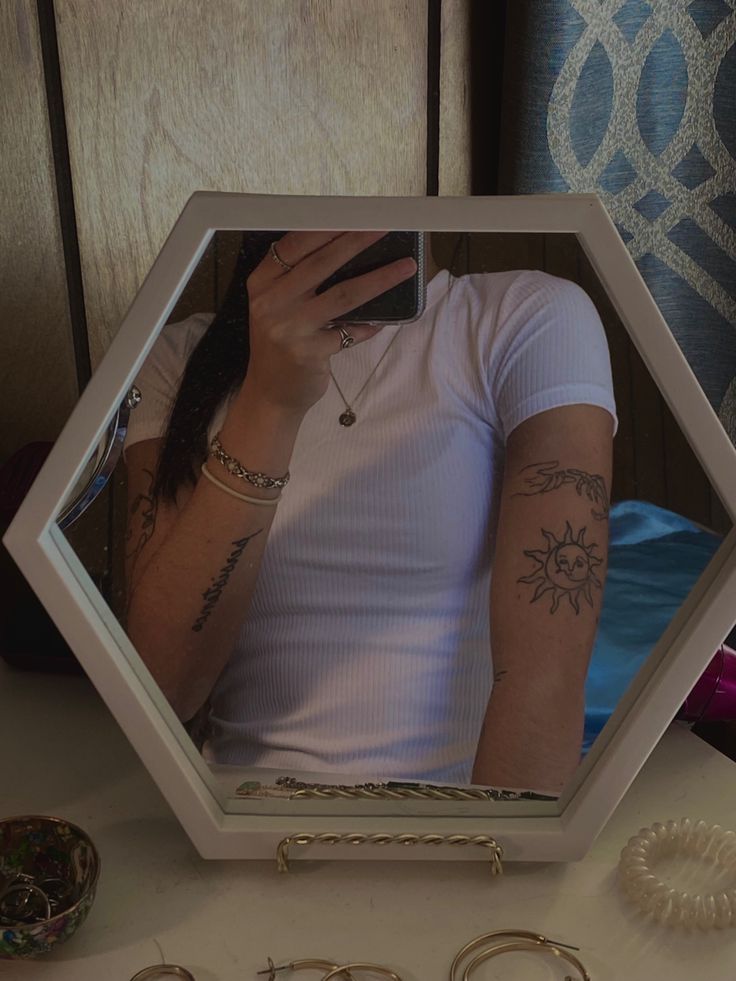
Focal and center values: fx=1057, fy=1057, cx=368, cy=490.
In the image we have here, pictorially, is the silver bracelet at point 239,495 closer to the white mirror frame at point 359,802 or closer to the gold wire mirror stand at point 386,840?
the white mirror frame at point 359,802

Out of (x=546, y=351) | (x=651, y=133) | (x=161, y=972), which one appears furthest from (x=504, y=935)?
(x=651, y=133)

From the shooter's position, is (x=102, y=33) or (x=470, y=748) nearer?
(x=470, y=748)

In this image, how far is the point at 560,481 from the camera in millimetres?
446

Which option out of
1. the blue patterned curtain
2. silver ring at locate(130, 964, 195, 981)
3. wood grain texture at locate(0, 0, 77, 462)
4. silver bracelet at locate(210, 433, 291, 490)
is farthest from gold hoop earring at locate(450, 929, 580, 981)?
wood grain texture at locate(0, 0, 77, 462)

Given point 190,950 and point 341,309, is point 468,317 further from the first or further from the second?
point 190,950

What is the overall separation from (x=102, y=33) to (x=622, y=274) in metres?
0.41

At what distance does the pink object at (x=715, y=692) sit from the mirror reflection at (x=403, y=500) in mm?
125

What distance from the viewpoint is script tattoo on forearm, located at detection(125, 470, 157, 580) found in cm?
45

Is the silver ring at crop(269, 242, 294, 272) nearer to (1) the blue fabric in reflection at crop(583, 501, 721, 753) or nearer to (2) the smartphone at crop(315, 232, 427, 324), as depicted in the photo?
(2) the smartphone at crop(315, 232, 427, 324)

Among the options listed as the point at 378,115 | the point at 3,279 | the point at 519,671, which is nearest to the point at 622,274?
the point at 519,671

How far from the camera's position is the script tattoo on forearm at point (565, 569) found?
450 mm

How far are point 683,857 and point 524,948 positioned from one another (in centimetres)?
10

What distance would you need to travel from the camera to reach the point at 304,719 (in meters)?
0.48

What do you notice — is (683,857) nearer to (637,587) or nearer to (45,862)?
(637,587)
